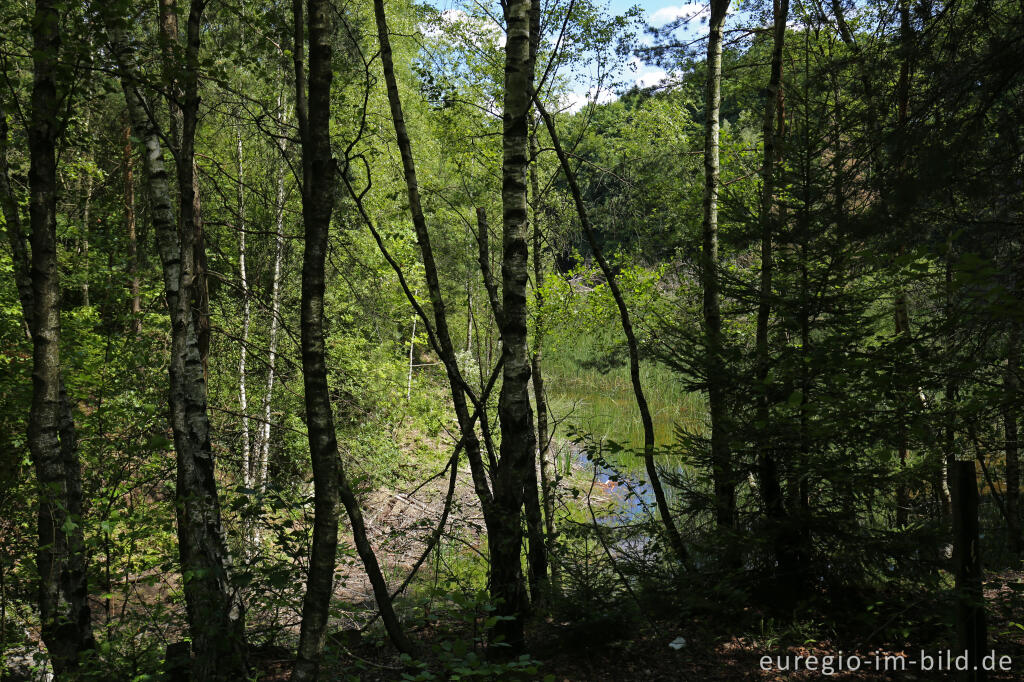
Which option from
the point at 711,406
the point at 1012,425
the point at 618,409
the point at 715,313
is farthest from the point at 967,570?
the point at 618,409

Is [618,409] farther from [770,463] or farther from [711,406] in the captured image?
[770,463]

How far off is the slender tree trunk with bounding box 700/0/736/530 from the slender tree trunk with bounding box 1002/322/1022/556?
161 cm

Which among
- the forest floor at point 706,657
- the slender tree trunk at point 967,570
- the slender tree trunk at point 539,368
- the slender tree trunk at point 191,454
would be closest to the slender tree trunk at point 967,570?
the slender tree trunk at point 967,570

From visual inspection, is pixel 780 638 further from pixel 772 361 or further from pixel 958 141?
pixel 958 141

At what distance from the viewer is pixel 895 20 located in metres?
4.20

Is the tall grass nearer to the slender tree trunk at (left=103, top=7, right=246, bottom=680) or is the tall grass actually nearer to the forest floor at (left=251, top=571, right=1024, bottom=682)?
the forest floor at (left=251, top=571, right=1024, bottom=682)

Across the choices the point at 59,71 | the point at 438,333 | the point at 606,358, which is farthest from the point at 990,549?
the point at 606,358

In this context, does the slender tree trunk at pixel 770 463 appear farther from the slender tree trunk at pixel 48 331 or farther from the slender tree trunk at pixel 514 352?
the slender tree trunk at pixel 48 331

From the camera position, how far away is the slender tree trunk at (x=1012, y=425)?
10.2 feet

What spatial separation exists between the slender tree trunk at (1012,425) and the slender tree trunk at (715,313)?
1608 millimetres

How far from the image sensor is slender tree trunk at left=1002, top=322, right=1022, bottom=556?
3100 millimetres

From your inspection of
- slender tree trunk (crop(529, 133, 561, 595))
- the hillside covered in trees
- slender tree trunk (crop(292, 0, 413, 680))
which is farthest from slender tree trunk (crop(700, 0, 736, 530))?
slender tree trunk (crop(292, 0, 413, 680))

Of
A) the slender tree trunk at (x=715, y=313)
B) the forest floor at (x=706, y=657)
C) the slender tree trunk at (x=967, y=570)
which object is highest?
the slender tree trunk at (x=715, y=313)

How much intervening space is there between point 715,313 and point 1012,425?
2.27m
